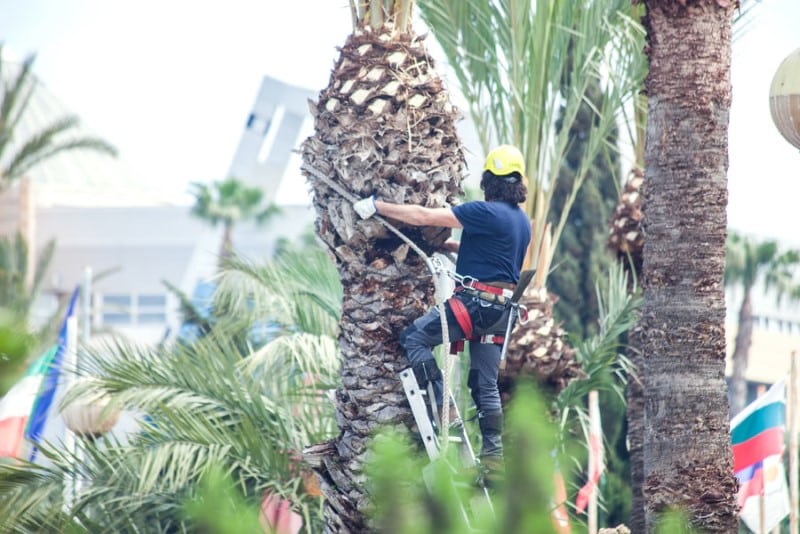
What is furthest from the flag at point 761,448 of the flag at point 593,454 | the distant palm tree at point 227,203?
the distant palm tree at point 227,203

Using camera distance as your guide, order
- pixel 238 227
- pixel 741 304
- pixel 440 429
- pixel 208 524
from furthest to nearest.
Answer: pixel 238 227, pixel 741 304, pixel 440 429, pixel 208 524

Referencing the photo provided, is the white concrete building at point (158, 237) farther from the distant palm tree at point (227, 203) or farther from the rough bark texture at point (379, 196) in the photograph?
the rough bark texture at point (379, 196)

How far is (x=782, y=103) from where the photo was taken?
724 centimetres

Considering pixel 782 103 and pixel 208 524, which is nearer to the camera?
pixel 208 524

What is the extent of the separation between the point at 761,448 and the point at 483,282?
20.1 feet

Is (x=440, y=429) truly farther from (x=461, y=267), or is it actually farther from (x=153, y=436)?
(x=153, y=436)

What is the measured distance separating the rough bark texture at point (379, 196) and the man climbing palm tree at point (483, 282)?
21 centimetres

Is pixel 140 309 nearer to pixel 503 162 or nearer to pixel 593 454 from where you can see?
pixel 593 454

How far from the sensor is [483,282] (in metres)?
7.36

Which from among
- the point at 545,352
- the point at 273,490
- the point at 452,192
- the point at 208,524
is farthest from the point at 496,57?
the point at 208,524

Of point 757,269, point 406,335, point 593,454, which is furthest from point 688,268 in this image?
point 757,269

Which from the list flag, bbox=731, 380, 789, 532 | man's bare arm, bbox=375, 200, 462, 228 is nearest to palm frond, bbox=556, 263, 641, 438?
flag, bbox=731, 380, 789, 532

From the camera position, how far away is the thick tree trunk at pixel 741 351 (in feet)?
112

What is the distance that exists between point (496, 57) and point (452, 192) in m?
3.21
